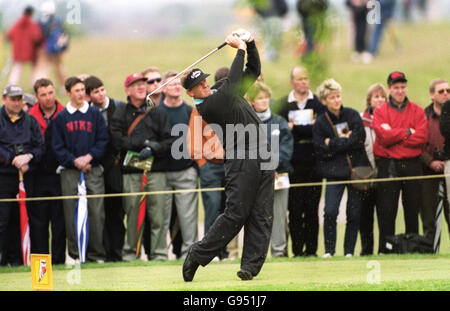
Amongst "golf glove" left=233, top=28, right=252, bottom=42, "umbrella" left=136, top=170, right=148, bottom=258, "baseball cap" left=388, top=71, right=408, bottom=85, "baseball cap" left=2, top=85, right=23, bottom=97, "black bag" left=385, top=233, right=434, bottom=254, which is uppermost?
"golf glove" left=233, top=28, right=252, bottom=42

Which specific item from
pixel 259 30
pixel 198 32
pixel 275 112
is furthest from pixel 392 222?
pixel 198 32

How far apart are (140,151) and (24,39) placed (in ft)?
37.5

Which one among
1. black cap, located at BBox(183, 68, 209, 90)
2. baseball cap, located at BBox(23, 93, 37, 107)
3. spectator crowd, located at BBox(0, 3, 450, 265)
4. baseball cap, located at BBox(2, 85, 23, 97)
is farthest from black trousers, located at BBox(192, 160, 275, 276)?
baseball cap, located at BBox(23, 93, 37, 107)

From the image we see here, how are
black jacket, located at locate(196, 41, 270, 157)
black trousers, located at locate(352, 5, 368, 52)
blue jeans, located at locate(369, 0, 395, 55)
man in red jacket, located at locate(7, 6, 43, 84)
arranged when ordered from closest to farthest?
black jacket, located at locate(196, 41, 270, 157), man in red jacket, located at locate(7, 6, 43, 84), black trousers, located at locate(352, 5, 368, 52), blue jeans, located at locate(369, 0, 395, 55)

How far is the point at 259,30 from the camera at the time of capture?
1928 cm

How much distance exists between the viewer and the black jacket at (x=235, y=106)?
843 cm

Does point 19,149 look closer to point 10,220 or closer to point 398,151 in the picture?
point 10,220

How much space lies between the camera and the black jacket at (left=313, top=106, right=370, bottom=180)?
1134 cm

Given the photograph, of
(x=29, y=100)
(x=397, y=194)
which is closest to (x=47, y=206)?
(x=29, y=100)

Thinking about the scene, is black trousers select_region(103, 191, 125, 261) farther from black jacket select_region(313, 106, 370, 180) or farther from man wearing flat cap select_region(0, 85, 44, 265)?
black jacket select_region(313, 106, 370, 180)

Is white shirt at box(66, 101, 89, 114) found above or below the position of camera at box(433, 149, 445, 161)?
above

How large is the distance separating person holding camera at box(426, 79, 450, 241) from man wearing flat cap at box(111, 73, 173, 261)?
3.24 metres

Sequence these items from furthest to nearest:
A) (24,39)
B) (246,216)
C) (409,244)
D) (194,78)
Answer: (24,39) → (409,244) → (246,216) → (194,78)

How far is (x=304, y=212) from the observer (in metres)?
11.8
